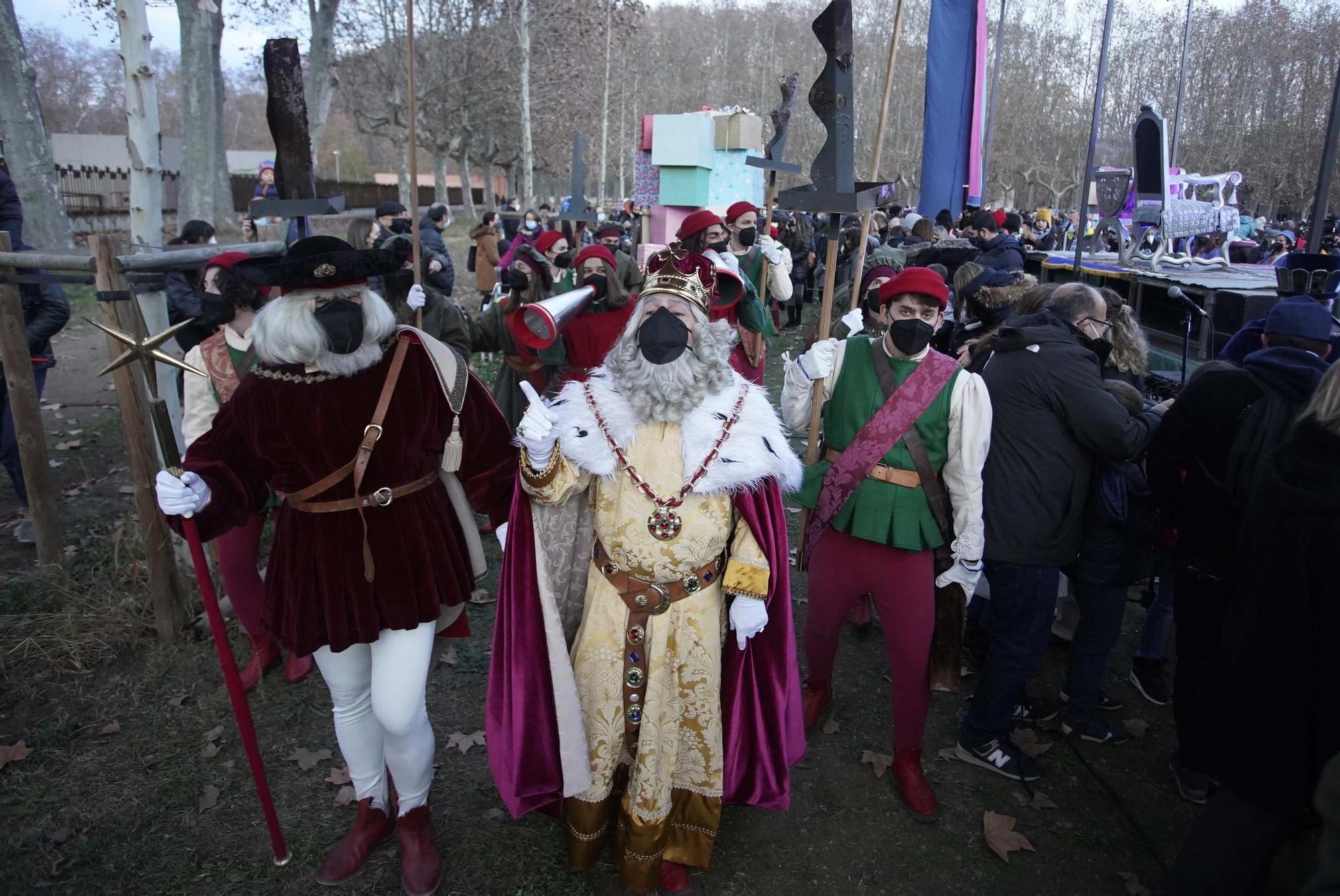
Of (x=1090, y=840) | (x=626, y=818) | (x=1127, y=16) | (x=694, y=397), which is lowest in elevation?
(x=1090, y=840)

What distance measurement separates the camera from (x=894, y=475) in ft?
10.6

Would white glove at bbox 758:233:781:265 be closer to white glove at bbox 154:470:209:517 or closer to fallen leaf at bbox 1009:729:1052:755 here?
fallen leaf at bbox 1009:729:1052:755

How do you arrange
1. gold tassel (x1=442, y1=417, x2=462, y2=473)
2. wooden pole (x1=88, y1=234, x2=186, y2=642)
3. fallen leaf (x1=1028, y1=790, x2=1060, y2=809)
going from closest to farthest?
1. gold tassel (x1=442, y1=417, x2=462, y2=473)
2. fallen leaf (x1=1028, y1=790, x2=1060, y2=809)
3. wooden pole (x1=88, y1=234, x2=186, y2=642)

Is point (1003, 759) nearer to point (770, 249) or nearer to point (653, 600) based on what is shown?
point (653, 600)

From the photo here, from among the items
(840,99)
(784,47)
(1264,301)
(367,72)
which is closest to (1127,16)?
(784,47)

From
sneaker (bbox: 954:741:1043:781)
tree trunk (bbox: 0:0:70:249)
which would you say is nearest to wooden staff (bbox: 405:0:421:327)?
sneaker (bbox: 954:741:1043:781)

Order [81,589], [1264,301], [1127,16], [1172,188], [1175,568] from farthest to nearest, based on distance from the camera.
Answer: [1127,16] < [1172,188] < [1264,301] < [81,589] < [1175,568]

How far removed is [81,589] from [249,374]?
3044 mm

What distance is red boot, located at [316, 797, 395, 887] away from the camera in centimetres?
299

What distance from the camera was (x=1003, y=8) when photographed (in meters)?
18.0

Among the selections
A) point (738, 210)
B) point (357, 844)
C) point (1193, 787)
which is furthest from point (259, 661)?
point (738, 210)

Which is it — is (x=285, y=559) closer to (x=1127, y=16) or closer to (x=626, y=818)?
(x=626, y=818)

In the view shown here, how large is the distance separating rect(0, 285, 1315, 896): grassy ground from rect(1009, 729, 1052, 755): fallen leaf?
0.17 ft

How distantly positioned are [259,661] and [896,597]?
3.20 meters
